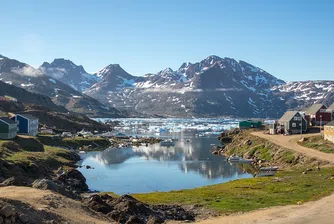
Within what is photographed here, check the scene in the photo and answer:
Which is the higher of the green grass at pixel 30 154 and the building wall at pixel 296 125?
the building wall at pixel 296 125

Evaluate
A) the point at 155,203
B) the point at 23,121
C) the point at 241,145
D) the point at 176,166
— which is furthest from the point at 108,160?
the point at 155,203

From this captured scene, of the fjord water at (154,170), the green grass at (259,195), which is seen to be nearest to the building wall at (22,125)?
the fjord water at (154,170)

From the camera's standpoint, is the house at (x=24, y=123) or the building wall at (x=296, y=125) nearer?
the house at (x=24, y=123)

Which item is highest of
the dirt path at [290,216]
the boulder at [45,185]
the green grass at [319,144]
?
the green grass at [319,144]

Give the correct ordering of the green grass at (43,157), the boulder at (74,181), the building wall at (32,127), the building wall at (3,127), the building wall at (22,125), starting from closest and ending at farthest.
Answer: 1. the boulder at (74,181)
2. the green grass at (43,157)
3. the building wall at (3,127)
4. the building wall at (22,125)
5. the building wall at (32,127)

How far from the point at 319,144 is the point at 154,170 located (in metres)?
33.1

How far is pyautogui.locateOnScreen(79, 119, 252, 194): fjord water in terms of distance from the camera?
200 ft

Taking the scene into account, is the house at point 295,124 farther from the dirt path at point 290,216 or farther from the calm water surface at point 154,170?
the dirt path at point 290,216

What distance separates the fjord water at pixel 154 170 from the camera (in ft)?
200

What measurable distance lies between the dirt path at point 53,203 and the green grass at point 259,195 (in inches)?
525

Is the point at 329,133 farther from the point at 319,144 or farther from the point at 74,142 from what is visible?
the point at 74,142

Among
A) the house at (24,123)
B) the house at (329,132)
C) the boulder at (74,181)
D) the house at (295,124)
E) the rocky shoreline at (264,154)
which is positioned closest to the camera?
the boulder at (74,181)

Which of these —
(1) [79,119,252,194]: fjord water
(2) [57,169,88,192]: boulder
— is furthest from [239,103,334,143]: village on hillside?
(2) [57,169,88,192]: boulder

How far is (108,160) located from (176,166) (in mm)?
18048
